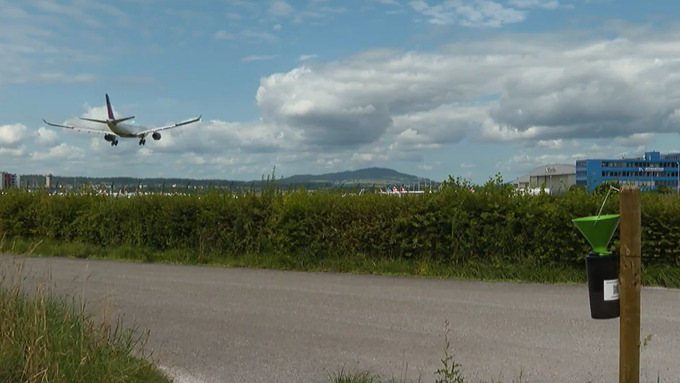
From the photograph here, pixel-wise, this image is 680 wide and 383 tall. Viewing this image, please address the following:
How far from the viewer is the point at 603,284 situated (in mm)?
4348

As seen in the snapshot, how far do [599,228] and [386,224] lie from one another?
8.90 metres

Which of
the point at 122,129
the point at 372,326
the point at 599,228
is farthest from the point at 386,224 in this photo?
the point at 122,129

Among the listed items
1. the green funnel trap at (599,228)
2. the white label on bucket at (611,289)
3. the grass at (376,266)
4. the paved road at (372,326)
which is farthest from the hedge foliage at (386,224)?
the green funnel trap at (599,228)

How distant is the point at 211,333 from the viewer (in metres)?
8.12

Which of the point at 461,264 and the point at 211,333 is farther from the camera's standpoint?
the point at 461,264

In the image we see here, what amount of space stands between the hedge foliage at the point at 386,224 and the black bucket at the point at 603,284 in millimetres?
7612

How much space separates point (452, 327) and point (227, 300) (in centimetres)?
392

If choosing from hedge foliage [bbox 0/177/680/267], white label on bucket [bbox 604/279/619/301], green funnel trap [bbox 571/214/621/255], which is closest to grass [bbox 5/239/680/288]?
hedge foliage [bbox 0/177/680/267]

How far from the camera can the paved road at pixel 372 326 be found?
6605 mm

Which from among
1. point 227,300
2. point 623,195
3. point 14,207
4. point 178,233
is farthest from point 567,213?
point 14,207

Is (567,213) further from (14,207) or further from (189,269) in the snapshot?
(14,207)

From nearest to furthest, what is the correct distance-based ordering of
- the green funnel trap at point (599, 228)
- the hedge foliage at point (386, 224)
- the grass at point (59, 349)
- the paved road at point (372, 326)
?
the green funnel trap at point (599, 228) → the grass at point (59, 349) → the paved road at point (372, 326) → the hedge foliage at point (386, 224)

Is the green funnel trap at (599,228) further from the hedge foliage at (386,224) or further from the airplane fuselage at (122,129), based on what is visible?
the airplane fuselage at (122,129)

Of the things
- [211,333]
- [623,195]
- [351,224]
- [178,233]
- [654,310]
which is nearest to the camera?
[623,195]
